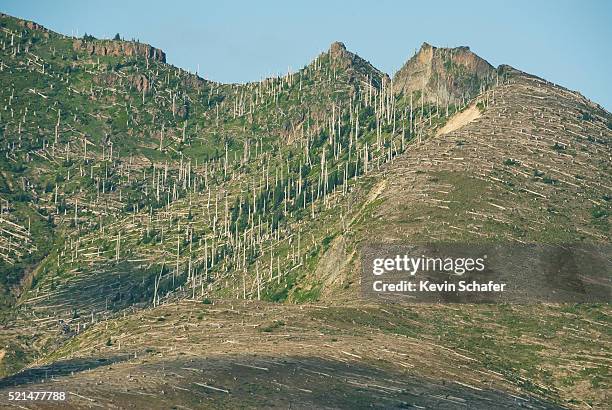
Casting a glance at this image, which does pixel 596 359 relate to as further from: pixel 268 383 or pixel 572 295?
pixel 268 383

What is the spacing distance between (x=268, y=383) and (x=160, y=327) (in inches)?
1760

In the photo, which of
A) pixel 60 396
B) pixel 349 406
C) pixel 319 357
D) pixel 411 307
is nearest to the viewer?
pixel 60 396

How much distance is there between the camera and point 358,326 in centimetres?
17575

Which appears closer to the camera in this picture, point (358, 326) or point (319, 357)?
point (319, 357)

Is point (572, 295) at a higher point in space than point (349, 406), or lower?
higher

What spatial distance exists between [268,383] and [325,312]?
144 ft

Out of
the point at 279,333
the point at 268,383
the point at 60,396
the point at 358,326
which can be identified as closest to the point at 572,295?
the point at 358,326

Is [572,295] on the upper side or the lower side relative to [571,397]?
upper

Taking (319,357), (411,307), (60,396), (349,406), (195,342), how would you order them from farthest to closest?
1. (411,307)
2. (195,342)
3. (319,357)
4. (349,406)
5. (60,396)

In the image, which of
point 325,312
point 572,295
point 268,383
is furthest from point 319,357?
point 572,295

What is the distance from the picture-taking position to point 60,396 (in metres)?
122

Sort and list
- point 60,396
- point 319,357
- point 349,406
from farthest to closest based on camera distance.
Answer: point 319,357 < point 349,406 < point 60,396

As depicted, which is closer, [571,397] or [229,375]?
[229,375]

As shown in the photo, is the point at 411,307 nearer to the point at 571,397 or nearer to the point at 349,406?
the point at 571,397
